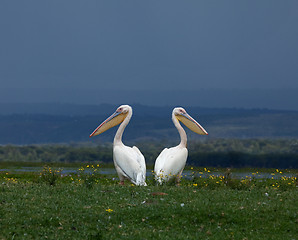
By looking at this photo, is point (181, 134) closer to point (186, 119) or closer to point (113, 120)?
point (186, 119)

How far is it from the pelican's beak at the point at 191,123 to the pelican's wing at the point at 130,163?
2968mm

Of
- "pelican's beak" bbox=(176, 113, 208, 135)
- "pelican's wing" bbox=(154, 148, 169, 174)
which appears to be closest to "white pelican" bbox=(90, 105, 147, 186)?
"pelican's wing" bbox=(154, 148, 169, 174)

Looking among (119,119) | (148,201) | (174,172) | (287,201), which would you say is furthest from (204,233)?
(119,119)

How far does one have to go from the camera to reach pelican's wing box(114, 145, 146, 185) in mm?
19683

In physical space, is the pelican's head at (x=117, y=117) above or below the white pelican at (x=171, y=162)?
above

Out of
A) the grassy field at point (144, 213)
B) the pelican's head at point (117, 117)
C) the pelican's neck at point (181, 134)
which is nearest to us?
the grassy field at point (144, 213)

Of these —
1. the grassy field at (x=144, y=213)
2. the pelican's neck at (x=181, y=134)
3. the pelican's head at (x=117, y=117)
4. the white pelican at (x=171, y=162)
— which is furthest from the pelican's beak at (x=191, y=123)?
the grassy field at (x=144, y=213)

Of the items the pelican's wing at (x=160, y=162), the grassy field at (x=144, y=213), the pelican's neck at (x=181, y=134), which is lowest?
the grassy field at (x=144, y=213)

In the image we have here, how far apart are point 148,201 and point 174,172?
15.2 feet

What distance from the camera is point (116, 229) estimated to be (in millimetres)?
13406

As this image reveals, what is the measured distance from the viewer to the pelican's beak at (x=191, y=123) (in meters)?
22.8

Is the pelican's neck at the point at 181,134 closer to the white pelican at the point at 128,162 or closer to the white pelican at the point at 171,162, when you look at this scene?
the white pelican at the point at 171,162

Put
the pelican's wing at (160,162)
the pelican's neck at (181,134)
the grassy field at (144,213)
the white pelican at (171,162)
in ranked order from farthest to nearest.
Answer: the pelican's neck at (181,134) < the pelican's wing at (160,162) < the white pelican at (171,162) < the grassy field at (144,213)

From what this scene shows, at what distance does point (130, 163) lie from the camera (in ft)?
65.7
